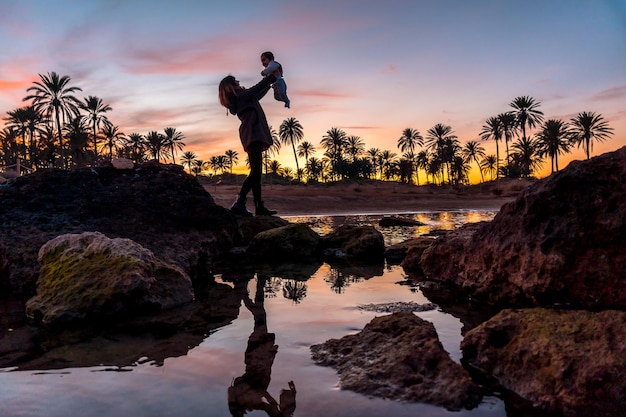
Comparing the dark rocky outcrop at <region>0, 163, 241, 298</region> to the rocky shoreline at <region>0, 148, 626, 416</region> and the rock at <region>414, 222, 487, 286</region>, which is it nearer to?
the rocky shoreline at <region>0, 148, 626, 416</region>

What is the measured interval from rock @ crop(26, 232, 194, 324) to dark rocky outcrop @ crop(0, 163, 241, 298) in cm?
74

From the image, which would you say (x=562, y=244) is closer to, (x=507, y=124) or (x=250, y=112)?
(x=250, y=112)

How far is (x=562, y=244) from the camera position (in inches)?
116

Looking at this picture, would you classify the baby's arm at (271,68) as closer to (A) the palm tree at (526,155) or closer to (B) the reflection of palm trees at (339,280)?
(B) the reflection of palm trees at (339,280)

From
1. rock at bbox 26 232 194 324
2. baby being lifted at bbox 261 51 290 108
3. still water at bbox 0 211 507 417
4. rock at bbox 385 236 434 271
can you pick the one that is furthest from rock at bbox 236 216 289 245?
still water at bbox 0 211 507 417

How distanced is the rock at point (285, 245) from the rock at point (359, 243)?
1.13 feet

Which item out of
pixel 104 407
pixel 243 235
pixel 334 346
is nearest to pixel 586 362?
pixel 334 346

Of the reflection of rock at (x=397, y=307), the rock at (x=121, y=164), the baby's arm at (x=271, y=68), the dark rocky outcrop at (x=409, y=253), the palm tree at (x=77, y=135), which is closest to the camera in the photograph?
the reflection of rock at (x=397, y=307)

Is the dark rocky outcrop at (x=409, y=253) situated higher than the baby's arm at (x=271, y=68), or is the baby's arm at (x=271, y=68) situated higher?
the baby's arm at (x=271, y=68)

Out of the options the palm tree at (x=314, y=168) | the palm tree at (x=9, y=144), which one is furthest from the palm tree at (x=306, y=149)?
the palm tree at (x=9, y=144)

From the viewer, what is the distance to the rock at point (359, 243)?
6.12 m

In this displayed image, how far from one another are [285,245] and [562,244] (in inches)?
149

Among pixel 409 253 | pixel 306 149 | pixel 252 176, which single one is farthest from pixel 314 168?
pixel 409 253

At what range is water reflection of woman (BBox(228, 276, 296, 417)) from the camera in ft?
6.19
